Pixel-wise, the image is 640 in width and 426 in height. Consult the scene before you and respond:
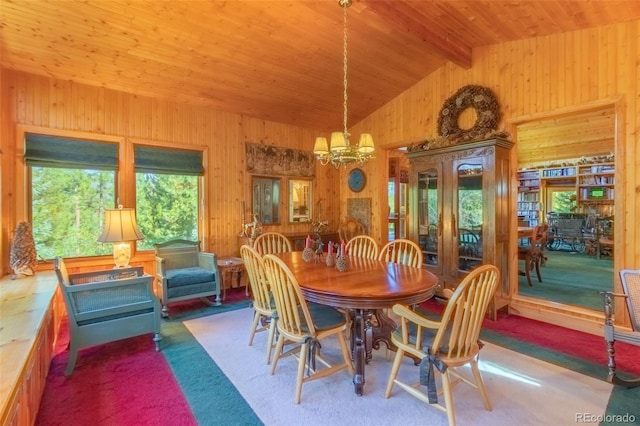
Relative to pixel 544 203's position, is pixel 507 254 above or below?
below

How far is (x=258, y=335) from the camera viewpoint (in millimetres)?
3203

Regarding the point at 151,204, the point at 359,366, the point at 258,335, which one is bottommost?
the point at 258,335

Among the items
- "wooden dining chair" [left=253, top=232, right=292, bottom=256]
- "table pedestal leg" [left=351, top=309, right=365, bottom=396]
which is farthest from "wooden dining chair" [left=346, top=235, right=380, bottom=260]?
"table pedestal leg" [left=351, top=309, right=365, bottom=396]

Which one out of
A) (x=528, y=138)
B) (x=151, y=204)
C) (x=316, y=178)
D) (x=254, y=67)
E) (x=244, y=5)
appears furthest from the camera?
(x=528, y=138)

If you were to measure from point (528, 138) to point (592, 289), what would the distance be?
4121 mm

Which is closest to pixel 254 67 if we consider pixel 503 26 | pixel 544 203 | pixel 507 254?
A: pixel 503 26

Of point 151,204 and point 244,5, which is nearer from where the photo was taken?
point 244,5

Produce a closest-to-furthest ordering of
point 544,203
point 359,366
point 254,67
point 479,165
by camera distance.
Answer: point 359,366 < point 479,165 < point 254,67 < point 544,203

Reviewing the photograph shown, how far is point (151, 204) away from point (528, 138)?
8.17 meters

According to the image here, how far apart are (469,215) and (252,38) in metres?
3.40

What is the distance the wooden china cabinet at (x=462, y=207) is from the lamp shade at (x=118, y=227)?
362 cm

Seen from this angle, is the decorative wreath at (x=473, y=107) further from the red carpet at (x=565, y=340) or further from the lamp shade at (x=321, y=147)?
the red carpet at (x=565, y=340)

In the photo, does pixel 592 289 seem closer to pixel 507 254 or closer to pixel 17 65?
pixel 507 254

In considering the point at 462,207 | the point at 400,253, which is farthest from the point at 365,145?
the point at 462,207
